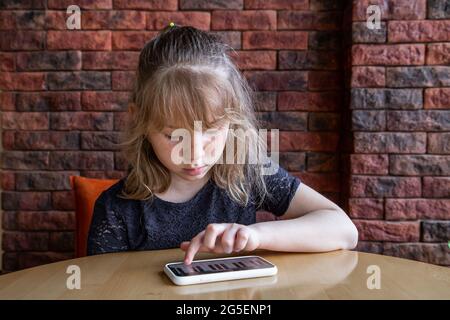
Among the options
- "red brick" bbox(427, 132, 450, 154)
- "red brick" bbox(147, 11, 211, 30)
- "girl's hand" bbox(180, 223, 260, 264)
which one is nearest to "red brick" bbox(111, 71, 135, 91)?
→ "red brick" bbox(147, 11, 211, 30)

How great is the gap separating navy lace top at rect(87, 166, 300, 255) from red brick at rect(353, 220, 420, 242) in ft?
1.88

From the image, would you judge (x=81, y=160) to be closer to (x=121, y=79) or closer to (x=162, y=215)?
(x=121, y=79)

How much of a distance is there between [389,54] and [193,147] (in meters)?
0.93

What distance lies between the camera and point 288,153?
64.9 inches

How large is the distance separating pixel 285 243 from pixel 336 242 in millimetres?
117

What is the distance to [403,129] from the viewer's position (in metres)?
1.51

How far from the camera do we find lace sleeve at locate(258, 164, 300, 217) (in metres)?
1.08

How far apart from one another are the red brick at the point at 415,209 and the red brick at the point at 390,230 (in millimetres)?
34

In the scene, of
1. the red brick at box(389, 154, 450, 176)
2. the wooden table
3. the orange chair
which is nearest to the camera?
the wooden table

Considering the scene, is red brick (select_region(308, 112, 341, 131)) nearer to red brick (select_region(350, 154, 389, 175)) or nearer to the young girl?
red brick (select_region(350, 154, 389, 175))

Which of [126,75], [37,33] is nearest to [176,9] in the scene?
[126,75]

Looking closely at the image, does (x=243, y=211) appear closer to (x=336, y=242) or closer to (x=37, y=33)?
(x=336, y=242)

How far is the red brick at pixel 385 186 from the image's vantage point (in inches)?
60.2
